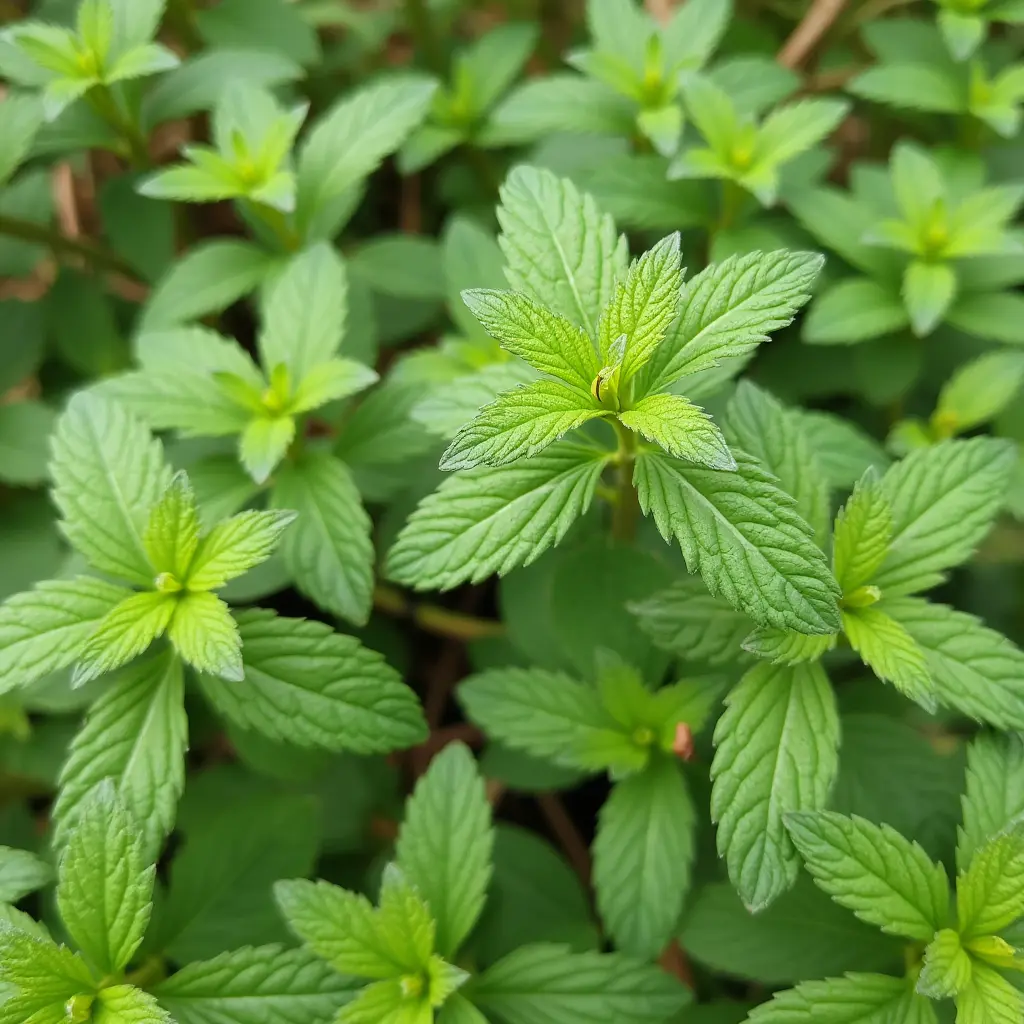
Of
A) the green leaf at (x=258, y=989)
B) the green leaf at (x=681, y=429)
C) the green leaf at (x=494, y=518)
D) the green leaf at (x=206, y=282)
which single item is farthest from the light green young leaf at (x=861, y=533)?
the green leaf at (x=206, y=282)

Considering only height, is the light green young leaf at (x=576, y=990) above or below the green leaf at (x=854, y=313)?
below

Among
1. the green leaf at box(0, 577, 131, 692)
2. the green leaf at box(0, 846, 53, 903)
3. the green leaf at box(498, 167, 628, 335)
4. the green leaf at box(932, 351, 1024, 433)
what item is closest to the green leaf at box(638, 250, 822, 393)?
the green leaf at box(498, 167, 628, 335)

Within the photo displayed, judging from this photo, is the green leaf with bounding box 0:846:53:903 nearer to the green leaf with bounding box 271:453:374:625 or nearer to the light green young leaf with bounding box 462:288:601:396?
the green leaf with bounding box 271:453:374:625

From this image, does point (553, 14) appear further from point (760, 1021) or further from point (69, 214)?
point (760, 1021)

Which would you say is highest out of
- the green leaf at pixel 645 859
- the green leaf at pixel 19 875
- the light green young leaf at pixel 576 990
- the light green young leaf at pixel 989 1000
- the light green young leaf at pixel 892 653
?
the light green young leaf at pixel 892 653

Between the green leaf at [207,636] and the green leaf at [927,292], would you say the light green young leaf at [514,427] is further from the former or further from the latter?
the green leaf at [927,292]

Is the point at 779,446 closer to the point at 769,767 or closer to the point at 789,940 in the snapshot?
the point at 769,767

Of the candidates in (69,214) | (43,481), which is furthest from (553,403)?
(69,214)
